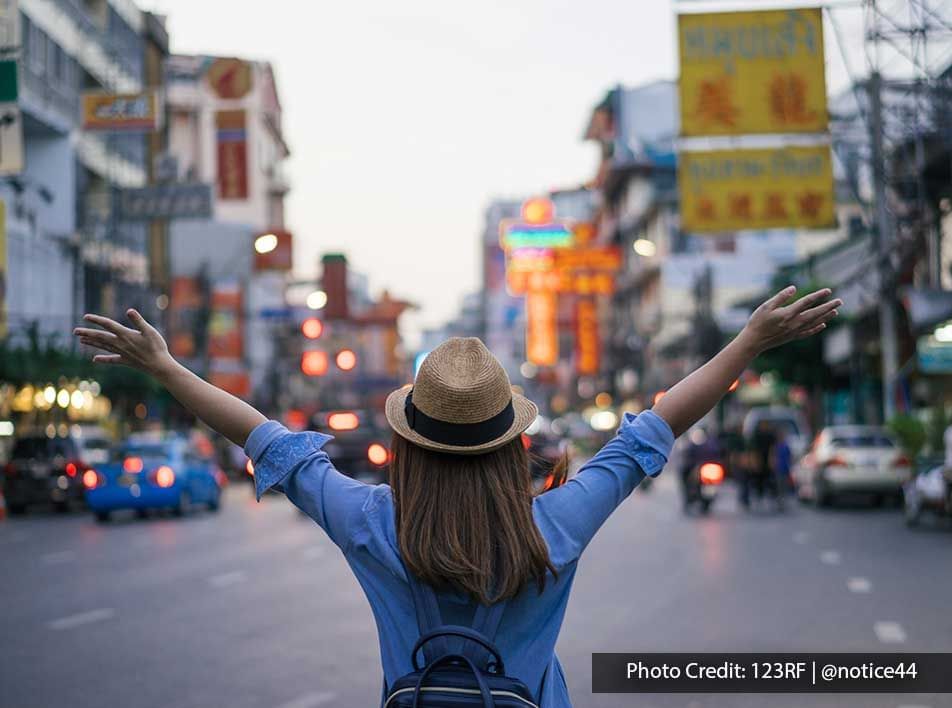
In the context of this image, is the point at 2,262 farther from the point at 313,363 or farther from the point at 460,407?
the point at 460,407

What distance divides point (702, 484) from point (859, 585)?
551 inches

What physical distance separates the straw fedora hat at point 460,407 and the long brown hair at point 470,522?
0.05 metres

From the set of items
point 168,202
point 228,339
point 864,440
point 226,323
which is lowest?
point 864,440

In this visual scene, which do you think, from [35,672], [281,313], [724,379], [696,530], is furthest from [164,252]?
[724,379]

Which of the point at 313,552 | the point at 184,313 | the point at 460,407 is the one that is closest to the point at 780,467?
the point at 313,552

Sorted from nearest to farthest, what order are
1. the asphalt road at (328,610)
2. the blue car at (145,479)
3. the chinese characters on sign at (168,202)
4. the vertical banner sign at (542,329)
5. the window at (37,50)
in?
the asphalt road at (328,610) < the blue car at (145,479) < the chinese characters on sign at (168,202) < the window at (37,50) < the vertical banner sign at (542,329)

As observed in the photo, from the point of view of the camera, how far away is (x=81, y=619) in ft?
44.7

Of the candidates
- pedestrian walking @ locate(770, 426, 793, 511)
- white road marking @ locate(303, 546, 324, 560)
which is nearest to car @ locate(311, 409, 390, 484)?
pedestrian walking @ locate(770, 426, 793, 511)

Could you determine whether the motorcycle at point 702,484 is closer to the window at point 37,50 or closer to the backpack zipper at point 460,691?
the window at point 37,50

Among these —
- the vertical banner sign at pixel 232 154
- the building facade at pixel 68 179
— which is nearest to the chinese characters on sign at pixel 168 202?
the building facade at pixel 68 179

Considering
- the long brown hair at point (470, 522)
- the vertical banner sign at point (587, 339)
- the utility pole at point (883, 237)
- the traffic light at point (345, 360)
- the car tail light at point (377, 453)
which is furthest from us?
the vertical banner sign at point (587, 339)

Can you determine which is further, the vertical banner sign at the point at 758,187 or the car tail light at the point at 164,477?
the car tail light at the point at 164,477

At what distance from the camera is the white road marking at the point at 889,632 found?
37.3ft

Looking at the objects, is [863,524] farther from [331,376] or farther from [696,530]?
[331,376]
